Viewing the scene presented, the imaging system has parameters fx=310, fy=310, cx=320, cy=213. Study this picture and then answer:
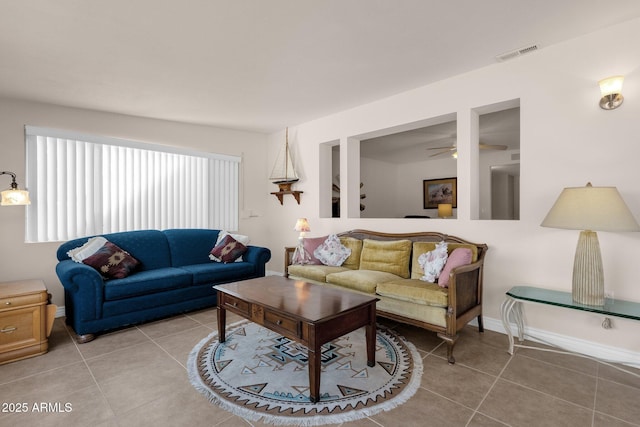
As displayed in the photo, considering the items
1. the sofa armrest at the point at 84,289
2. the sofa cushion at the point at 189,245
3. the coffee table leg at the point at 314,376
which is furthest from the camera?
the sofa cushion at the point at 189,245

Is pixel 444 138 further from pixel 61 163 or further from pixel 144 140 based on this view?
pixel 61 163

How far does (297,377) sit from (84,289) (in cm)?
223

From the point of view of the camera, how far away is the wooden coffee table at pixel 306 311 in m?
1.96

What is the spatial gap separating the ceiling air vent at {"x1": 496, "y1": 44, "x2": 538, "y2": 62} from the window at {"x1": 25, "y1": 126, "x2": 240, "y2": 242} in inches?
158

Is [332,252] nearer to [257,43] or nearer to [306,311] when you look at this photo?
[306,311]

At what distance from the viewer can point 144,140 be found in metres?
4.42

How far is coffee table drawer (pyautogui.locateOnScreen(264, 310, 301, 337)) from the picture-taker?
2074mm

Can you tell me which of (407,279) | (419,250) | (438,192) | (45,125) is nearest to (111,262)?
(45,125)

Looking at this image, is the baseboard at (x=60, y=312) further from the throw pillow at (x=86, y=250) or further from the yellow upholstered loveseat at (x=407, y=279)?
the yellow upholstered loveseat at (x=407, y=279)

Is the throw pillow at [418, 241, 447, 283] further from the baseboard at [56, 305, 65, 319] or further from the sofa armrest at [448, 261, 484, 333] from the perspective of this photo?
the baseboard at [56, 305, 65, 319]

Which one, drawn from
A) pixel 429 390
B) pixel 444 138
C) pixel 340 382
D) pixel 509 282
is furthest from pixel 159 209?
pixel 444 138

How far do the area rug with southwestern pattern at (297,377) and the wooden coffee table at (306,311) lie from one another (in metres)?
0.13

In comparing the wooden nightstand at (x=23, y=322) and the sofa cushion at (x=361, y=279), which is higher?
the sofa cushion at (x=361, y=279)

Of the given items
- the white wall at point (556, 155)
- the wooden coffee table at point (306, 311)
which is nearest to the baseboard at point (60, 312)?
the wooden coffee table at point (306, 311)
